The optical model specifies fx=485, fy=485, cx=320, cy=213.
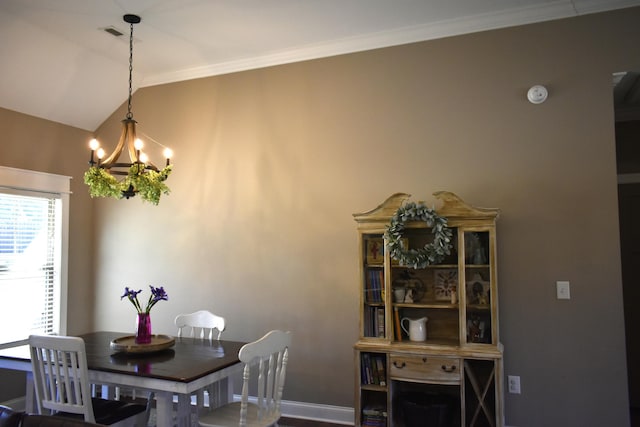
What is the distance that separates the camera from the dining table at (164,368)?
8.57 feet

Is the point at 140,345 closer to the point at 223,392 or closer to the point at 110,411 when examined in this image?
the point at 110,411

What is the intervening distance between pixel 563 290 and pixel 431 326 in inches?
37.3

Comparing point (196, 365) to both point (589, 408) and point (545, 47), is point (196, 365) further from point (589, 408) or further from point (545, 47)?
point (545, 47)

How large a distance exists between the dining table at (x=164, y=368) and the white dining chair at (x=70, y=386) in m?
0.13

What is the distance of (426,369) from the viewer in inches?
128

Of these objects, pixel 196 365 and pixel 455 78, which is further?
pixel 455 78

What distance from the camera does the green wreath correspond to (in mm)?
3258

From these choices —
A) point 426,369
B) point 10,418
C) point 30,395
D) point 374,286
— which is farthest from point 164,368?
point 426,369

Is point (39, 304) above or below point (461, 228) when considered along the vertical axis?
below

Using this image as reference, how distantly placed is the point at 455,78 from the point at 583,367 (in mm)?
2266

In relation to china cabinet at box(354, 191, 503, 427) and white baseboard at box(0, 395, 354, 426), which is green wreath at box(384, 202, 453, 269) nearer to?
china cabinet at box(354, 191, 503, 427)

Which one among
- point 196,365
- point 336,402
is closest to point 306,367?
point 336,402

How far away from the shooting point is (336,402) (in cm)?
391

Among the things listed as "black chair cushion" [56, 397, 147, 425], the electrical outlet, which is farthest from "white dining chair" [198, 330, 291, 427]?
the electrical outlet
